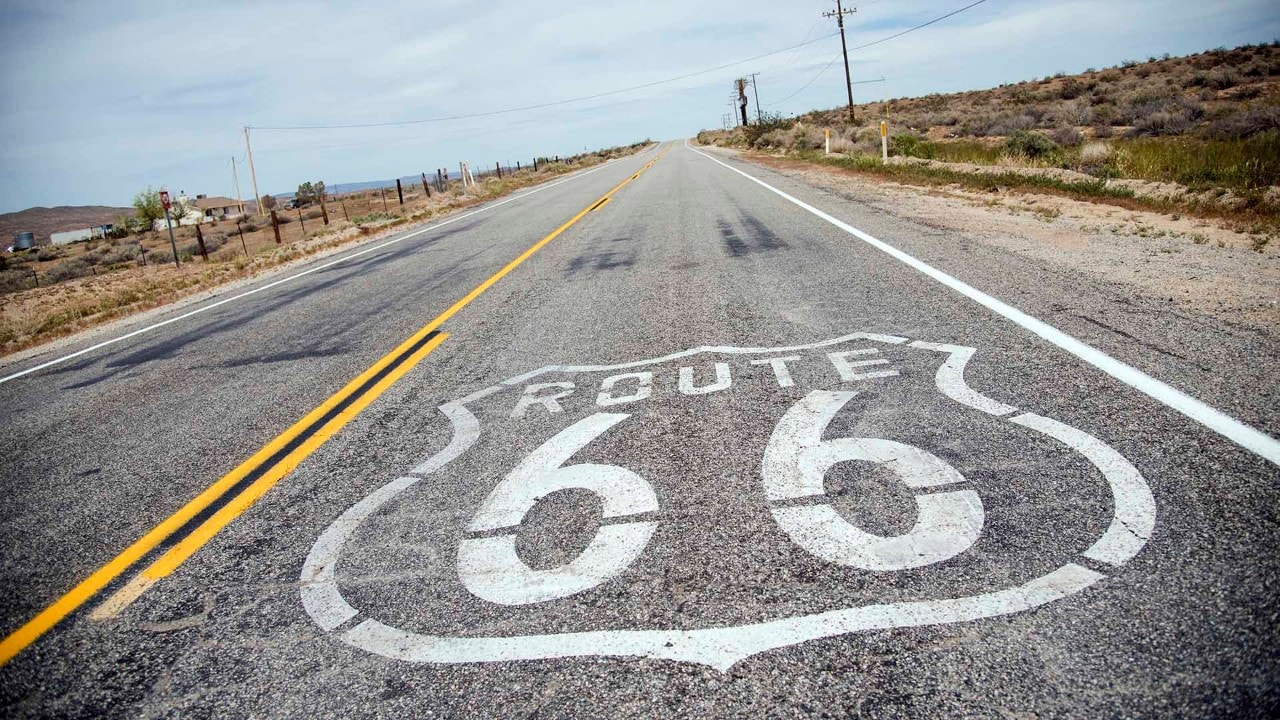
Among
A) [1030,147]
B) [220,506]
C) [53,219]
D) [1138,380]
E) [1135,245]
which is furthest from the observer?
[53,219]

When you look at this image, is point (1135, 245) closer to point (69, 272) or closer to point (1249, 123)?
point (1249, 123)

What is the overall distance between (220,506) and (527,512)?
5.10ft

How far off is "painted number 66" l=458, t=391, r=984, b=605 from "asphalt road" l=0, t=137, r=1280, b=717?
0.01m

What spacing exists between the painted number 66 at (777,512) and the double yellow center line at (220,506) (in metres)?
1.23

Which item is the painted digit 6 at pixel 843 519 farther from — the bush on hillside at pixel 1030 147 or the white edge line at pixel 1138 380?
the bush on hillside at pixel 1030 147

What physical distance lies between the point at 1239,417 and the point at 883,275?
347cm

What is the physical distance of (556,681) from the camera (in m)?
1.84

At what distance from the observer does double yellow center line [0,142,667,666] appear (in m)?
2.46

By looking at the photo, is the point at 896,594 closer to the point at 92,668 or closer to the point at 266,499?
the point at 92,668

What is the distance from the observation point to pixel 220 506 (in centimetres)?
313

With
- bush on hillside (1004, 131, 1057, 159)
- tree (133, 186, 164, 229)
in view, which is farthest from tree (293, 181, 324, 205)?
bush on hillside (1004, 131, 1057, 159)

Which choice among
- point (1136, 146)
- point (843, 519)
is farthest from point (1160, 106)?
point (843, 519)

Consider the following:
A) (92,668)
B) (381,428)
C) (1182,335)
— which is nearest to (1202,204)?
(1182,335)

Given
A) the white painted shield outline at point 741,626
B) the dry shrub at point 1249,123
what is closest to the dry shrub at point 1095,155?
the dry shrub at point 1249,123
